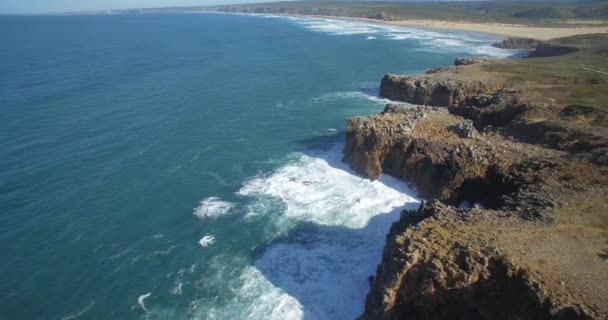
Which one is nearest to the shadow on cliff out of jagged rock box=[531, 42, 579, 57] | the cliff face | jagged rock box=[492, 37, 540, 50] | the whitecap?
the cliff face

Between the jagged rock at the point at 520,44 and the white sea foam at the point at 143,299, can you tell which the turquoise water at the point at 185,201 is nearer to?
the white sea foam at the point at 143,299

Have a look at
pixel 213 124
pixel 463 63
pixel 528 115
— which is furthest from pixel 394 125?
pixel 463 63

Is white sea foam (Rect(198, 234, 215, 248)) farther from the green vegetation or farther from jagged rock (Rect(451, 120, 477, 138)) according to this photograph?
the green vegetation

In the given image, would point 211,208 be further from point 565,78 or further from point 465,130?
point 565,78

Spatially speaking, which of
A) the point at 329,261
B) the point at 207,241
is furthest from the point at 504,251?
the point at 207,241

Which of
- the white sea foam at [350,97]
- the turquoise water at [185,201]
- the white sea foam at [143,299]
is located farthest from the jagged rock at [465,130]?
the white sea foam at [143,299]

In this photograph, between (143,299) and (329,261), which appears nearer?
(143,299)
